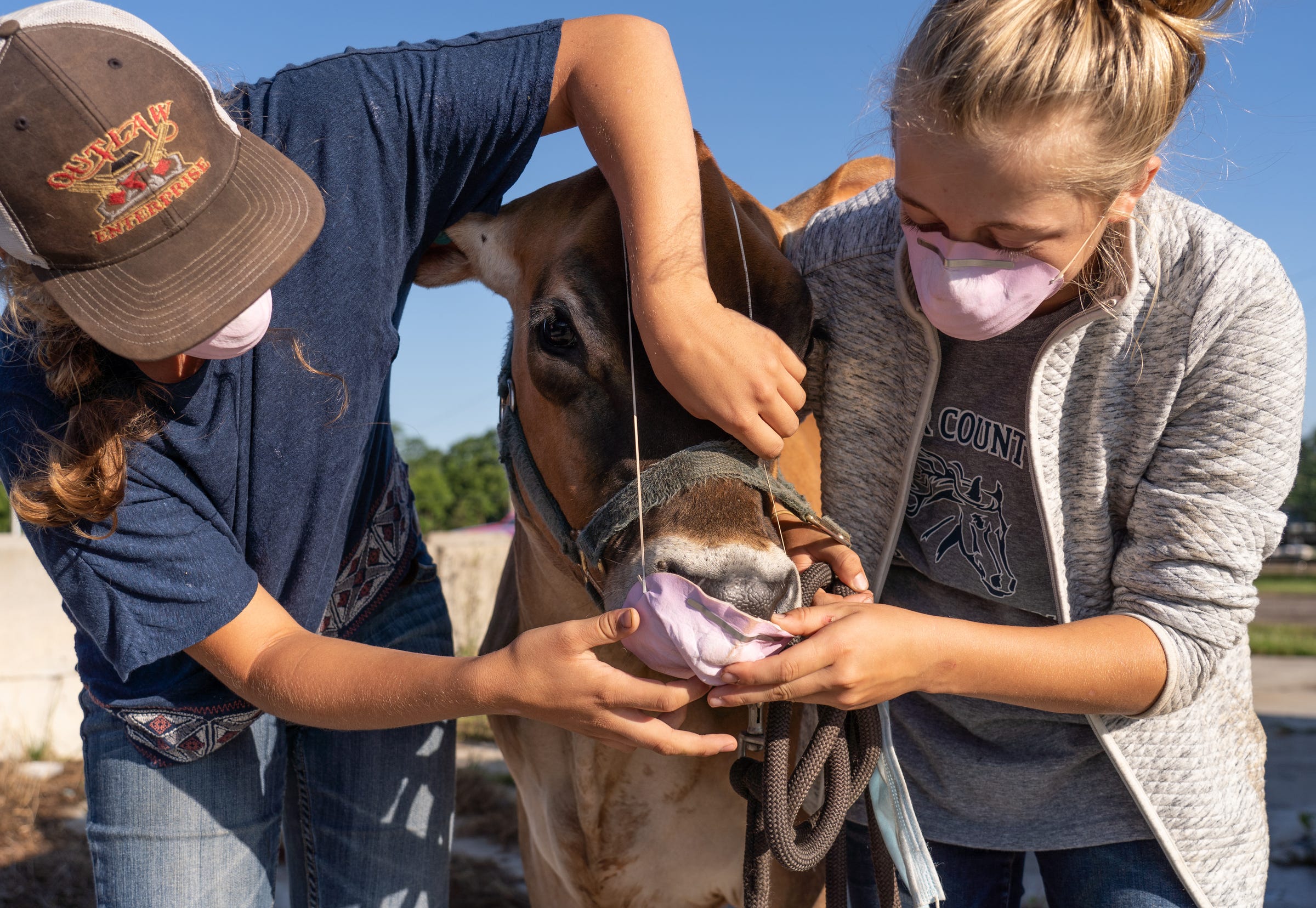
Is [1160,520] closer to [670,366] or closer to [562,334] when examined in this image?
[670,366]

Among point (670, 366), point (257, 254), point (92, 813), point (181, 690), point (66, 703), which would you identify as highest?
point (257, 254)

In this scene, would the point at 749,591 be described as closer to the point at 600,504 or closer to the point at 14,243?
the point at 600,504

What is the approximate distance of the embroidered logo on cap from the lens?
156 cm

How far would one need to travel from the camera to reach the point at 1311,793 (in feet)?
18.9

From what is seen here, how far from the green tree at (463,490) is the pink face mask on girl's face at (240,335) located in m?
15.6

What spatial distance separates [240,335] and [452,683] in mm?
673

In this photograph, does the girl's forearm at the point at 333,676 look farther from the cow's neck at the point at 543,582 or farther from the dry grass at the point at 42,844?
the dry grass at the point at 42,844

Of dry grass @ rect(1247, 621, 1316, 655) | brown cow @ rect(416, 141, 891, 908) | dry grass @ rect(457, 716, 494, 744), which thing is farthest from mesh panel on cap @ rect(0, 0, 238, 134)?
dry grass @ rect(1247, 621, 1316, 655)

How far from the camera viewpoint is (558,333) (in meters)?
2.25

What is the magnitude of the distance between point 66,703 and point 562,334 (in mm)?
5966

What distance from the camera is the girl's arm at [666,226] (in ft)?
6.14

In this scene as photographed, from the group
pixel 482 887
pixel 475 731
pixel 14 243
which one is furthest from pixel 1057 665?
pixel 475 731

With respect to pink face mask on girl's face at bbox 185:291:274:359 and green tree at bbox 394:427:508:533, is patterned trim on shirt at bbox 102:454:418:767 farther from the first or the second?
green tree at bbox 394:427:508:533

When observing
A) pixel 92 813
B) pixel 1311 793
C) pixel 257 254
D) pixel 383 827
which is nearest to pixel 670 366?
pixel 257 254
